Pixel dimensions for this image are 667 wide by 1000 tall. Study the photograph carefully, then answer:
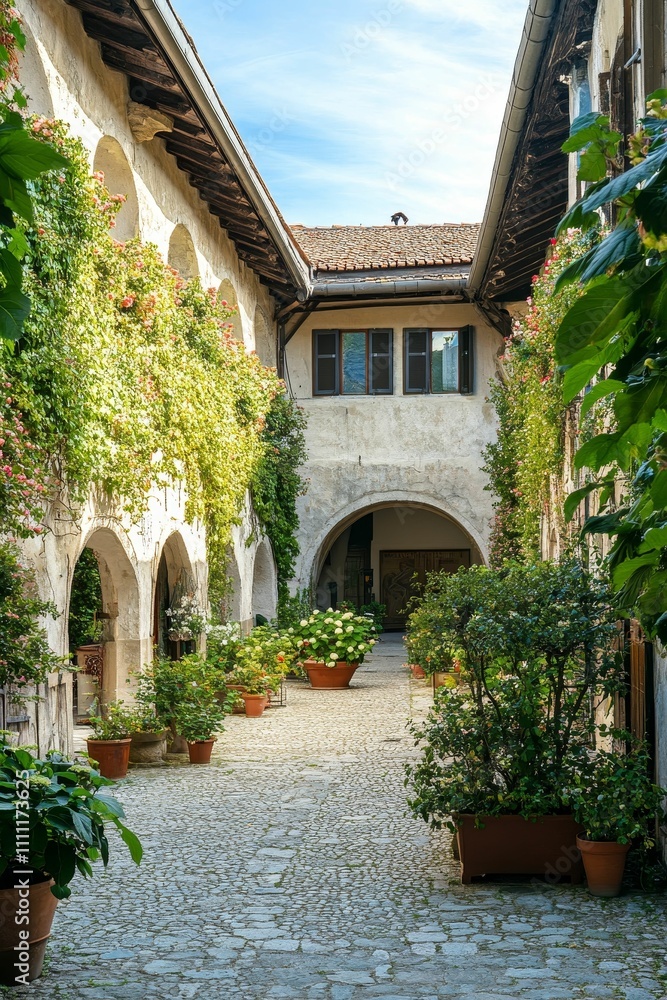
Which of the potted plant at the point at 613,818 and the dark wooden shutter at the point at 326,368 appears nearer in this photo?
the potted plant at the point at 613,818

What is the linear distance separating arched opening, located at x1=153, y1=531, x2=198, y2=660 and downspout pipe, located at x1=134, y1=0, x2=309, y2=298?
3.83 m

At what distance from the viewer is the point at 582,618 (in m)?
5.90

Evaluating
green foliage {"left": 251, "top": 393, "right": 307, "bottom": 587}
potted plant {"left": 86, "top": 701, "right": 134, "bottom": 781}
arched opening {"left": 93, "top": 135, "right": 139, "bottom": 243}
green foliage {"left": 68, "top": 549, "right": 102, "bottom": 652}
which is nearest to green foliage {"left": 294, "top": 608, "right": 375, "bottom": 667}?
green foliage {"left": 251, "top": 393, "right": 307, "bottom": 587}

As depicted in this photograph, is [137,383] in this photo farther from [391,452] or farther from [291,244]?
[391,452]

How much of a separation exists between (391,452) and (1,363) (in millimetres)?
11163

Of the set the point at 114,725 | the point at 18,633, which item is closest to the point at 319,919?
the point at 18,633

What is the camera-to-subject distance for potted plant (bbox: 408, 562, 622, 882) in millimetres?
5750

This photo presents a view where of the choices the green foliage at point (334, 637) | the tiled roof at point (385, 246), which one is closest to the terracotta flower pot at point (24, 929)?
the green foliage at point (334, 637)

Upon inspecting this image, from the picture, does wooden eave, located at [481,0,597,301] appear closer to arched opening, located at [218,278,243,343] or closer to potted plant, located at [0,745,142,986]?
arched opening, located at [218,278,243,343]

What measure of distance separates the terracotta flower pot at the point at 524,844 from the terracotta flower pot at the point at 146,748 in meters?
4.23

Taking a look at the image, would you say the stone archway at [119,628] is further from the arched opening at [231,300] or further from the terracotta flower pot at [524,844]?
the terracotta flower pot at [524,844]

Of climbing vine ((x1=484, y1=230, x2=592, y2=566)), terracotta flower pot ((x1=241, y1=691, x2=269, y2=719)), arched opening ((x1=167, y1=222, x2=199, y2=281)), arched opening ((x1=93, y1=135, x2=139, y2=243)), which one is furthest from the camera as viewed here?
terracotta flower pot ((x1=241, y1=691, x2=269, y2=719))

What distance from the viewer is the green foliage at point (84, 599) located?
12750mm

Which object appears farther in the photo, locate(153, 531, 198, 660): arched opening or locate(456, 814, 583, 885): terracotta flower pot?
locate(153, 531, 198, 660): arched opening
